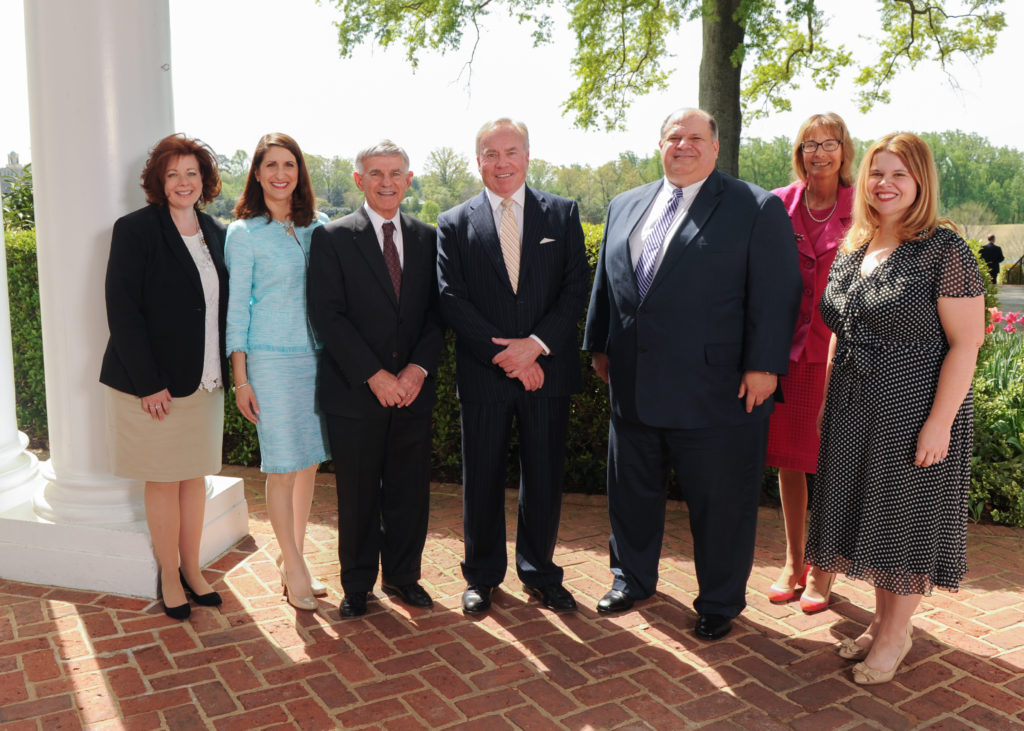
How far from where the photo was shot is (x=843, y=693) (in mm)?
3033

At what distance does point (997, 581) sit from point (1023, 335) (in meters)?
4.02

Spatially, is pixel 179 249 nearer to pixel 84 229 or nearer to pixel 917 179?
pixel 84 229

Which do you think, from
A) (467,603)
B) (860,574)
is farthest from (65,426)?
(860,574)

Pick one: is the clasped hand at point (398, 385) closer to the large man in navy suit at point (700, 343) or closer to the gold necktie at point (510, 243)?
the gold necktie at point (510, 243)

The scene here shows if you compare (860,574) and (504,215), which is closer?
(860,574)

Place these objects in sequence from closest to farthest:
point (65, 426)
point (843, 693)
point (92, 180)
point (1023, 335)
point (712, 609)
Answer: point (843, 693) → point (712, 609) → point (92, 180) → point (65, 426) → point (1023, 335)

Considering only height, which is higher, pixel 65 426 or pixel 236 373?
pixel 236 373

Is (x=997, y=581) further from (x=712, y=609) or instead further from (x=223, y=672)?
(x=223, y=672)

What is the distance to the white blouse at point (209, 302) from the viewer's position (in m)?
3.52

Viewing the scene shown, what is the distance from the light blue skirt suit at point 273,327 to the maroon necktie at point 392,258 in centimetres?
36

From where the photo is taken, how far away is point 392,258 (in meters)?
3.55

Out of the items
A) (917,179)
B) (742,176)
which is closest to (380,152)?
(917,179)

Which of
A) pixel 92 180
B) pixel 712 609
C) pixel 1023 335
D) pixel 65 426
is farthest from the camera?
pixel 1023 335

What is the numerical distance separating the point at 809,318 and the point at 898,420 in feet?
2.49
